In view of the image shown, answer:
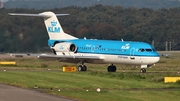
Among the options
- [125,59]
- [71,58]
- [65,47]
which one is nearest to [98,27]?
[65,47]

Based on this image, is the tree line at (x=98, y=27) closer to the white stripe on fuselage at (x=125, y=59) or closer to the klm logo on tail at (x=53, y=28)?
the klm logo on tail at (x=53, y=28)

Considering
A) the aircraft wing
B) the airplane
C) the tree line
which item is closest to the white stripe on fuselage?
the airplane

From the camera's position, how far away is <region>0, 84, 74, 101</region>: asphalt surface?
97.9 feet

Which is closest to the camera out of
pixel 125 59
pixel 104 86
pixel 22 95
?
pixel 22 95

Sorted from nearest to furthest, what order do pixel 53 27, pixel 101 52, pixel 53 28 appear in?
pixel 101 52 < pixel 53 28 < pixel 53 27

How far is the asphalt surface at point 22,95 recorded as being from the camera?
Result: 2984 cm

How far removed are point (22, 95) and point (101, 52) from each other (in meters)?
25.8

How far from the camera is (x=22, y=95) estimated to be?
31.5m

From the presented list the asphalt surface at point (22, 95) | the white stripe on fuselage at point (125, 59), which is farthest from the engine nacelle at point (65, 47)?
the asphalt surface at point (22, 95)

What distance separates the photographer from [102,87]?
121 ft

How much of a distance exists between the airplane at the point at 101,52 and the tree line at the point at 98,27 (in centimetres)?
920

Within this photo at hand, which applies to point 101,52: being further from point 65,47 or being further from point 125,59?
point 65,47

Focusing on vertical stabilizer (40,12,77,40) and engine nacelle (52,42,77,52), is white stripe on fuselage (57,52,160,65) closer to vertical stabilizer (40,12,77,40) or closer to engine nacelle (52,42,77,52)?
engine nacelle (52,42,77,52)

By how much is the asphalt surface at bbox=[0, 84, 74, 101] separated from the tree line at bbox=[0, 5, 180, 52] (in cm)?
3504
